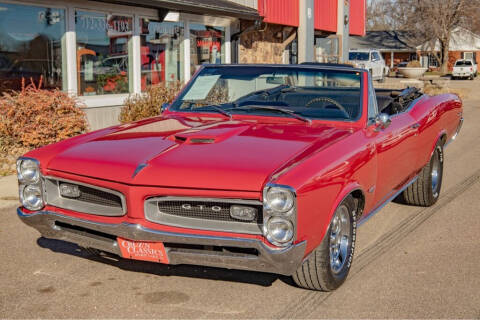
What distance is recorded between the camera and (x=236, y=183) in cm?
392

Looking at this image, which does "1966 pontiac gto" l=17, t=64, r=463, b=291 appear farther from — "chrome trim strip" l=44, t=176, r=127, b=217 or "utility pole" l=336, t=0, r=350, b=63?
"utility pole" l=336, t=0, r=350, b=63

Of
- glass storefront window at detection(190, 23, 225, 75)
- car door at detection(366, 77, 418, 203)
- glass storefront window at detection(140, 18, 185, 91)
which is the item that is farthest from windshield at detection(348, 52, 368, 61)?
car door at detection(366, 77, 418, 203)

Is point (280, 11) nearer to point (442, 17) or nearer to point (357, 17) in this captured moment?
point (357, 17)

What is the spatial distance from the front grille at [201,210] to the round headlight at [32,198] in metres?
0.97

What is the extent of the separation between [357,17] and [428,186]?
2280 centimetres

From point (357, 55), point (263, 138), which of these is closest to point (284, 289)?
point (263, 138)

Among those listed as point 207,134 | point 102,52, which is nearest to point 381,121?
point 207,134

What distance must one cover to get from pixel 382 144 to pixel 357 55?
3694 cm

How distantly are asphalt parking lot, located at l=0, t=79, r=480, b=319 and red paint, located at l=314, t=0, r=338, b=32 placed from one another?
18389 millimetres

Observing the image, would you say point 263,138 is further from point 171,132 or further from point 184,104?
point 184,104

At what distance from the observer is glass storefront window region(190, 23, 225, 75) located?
16.4m

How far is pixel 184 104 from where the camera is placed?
20.0 ft

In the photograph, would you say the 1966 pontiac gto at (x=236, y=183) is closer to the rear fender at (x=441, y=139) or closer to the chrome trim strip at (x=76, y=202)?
the chrome trim strip at (x=76, y=202)

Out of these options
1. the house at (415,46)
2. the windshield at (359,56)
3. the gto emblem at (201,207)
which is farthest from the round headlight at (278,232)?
the house at (415,46)
